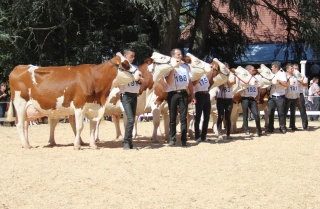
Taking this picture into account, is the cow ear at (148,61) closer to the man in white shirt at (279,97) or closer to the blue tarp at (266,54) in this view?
the man in white shirt at (279,97)

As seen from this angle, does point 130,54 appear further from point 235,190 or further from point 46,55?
point 46,55

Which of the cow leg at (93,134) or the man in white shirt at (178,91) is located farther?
the man in white shirt at (178,91)

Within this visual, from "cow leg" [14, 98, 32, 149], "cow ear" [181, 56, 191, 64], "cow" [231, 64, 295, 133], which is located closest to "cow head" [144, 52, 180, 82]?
"cow ear" [181, 56, 191, 64]

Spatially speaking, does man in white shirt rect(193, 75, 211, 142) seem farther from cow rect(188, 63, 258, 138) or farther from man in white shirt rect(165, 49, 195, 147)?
cow rect(188, 63, 258, 138)

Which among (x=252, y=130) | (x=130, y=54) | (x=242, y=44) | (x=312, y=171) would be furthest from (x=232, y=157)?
(x=242, y=44)

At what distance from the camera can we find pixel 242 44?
92.2ft

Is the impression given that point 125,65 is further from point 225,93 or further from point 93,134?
point 225,93

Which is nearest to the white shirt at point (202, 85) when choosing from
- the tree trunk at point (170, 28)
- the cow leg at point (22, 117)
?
the cow leg at point (22, 117)

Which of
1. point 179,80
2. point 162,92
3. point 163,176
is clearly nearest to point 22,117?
point 162,92

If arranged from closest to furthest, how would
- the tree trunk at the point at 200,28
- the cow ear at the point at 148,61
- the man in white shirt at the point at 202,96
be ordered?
the cow ear at the point at 148,61, the man in white shirt at the point at 202,96, the tree trunk at the point at 200,28

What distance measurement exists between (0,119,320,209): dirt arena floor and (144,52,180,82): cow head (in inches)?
64.5

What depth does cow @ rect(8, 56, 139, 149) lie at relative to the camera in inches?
478

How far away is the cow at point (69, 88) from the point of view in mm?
12148

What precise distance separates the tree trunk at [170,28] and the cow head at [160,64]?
10.3 meters
